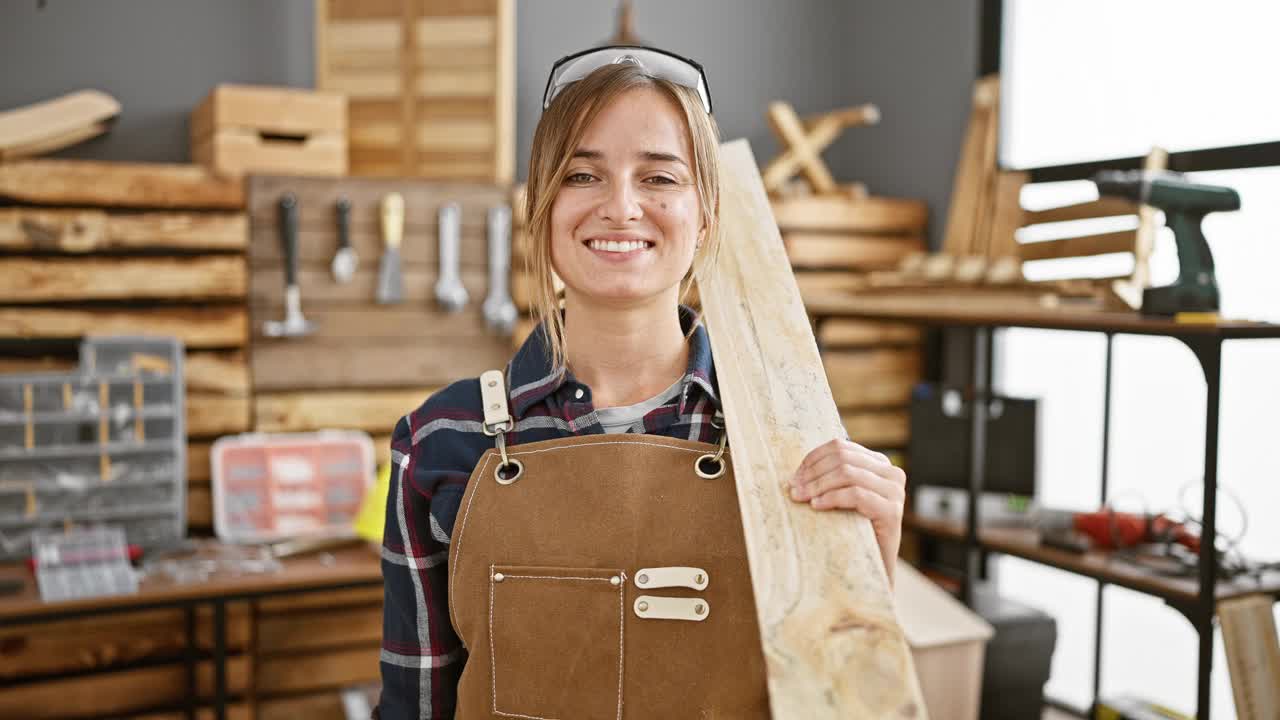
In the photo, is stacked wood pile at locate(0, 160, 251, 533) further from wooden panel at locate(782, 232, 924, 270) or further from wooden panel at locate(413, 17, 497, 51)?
wooden panel at locate(782, 232, 924, 270)

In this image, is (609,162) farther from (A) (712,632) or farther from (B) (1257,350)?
(B) (1257,350)

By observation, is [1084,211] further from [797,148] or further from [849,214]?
[797,148]

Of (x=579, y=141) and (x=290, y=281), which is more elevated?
(x=579, y=141)

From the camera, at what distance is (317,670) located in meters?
3.13

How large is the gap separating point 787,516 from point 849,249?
108 inches

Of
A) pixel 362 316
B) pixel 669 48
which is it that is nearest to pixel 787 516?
pixel 362 316

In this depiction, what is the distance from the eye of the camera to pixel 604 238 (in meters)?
1.12

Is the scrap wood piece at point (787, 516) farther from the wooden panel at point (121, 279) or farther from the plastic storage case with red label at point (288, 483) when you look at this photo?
the wooden panel at point (121, 279)

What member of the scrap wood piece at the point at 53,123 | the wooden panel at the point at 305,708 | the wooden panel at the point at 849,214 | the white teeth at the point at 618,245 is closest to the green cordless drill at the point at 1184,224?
the wooden panel at the point at 849,214

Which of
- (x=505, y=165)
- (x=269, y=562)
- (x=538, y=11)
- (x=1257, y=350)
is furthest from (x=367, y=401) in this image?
(x=1257, y=350)

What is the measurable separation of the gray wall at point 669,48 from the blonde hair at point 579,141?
101 inches

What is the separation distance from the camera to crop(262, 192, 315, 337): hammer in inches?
119

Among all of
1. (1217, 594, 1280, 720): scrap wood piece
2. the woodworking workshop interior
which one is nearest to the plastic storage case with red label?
the woodworking workshop interior

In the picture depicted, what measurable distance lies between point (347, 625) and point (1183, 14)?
2976 mm
